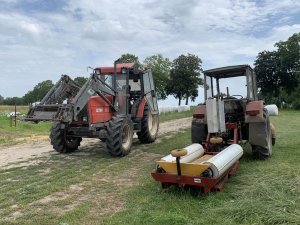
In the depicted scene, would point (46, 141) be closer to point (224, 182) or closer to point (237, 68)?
point (237, 68)

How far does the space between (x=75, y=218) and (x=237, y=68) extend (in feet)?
18.1

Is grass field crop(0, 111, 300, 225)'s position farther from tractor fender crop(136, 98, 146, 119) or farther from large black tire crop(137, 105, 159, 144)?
large black tire crop(137, 105, 159, 144)

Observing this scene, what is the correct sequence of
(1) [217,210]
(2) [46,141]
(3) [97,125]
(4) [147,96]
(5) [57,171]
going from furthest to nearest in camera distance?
(2) [46,141] < (4) [147,96] < (3) [97,125] < (5) [57,171] < (1) [217,210]

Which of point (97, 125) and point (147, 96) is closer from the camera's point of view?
point (97, 125)

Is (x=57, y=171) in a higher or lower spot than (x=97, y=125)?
lower

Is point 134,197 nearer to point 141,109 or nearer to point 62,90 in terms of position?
point 62,90

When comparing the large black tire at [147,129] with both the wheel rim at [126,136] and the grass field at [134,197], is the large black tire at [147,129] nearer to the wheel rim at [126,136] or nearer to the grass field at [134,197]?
the wheel rim at [126,136]

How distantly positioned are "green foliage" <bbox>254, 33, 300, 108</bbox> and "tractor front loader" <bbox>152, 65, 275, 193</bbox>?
38.9 metres

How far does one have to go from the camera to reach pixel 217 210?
5.22 metres

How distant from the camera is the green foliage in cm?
4800

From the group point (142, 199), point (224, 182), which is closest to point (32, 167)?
point (142, 199)

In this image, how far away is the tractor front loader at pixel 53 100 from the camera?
32.8 feet

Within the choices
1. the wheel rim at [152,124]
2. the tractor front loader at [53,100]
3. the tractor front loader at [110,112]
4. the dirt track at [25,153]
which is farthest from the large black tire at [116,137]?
the wheel rim at [152,124]

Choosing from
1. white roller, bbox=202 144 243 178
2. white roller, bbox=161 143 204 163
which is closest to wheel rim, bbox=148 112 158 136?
white roller, bbox=161 143 204 163
